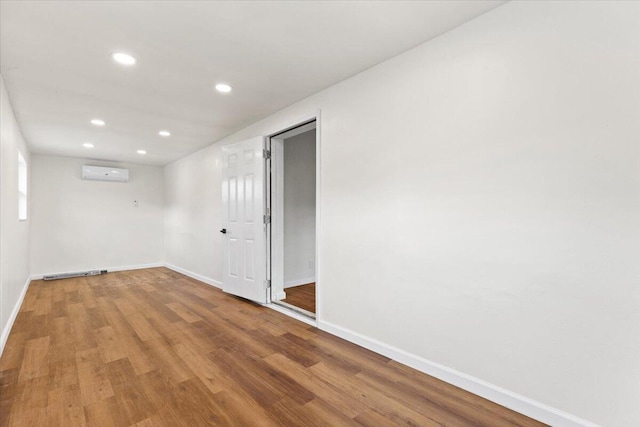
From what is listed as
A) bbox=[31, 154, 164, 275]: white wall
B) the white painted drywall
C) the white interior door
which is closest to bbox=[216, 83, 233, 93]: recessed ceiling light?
the white interior door

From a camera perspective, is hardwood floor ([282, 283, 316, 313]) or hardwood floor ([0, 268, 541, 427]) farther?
hardwood floor ([282, 283, 316, 313])

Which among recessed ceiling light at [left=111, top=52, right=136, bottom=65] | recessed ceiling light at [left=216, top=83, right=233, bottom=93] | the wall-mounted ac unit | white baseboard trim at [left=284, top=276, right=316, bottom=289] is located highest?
recessed ceiling light at [left=216, top=83, right=233, bottom=93]

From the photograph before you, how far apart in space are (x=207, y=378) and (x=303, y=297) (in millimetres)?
2031

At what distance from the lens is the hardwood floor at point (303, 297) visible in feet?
11.7

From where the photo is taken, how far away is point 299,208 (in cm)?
476

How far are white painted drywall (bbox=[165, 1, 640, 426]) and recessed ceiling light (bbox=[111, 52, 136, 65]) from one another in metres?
1.77

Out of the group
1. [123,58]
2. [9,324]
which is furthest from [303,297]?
[123,58]

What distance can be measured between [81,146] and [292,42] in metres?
4.81

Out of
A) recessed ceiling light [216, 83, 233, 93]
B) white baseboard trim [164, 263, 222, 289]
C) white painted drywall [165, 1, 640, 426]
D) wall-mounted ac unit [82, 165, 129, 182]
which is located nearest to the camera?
white painted drywall [165, 1, 640, 426]

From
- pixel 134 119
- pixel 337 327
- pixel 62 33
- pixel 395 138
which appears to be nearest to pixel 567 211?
pixel 395 138

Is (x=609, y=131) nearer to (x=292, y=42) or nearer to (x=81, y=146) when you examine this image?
(x=292, y=42)

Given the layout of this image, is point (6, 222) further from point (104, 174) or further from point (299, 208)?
point (104, 174)

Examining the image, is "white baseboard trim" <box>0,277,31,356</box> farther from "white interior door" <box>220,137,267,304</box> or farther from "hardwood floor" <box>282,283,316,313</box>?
"hardwood floor" <box>282,283,316,313</box>

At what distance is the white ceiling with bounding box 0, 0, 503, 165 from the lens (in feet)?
5.68
